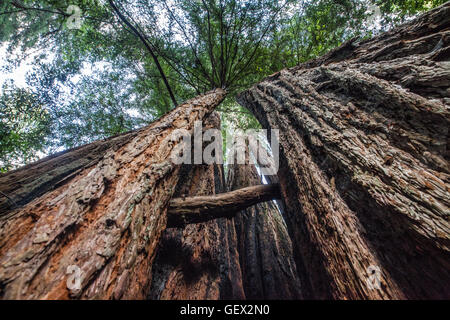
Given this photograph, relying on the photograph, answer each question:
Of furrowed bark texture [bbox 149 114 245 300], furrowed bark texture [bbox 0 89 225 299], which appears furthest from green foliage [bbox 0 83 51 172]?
furrowed bark texture [bbox 149 114 245 300]

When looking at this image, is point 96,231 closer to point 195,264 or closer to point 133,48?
point 195,264

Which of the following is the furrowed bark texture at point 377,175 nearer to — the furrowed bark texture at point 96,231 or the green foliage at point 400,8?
the furrowed bark texture at point 96,231

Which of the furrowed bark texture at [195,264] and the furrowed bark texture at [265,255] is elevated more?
the furrowed bark texture at [195,264]

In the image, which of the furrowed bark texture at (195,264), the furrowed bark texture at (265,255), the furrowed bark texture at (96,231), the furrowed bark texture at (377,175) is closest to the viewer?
the furrowed bark texture at (96,231)

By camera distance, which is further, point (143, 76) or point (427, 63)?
point (143, 76)

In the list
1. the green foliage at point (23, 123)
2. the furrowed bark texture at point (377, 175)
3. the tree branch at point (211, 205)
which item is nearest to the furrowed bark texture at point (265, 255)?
the furrowed bark texture at point (377, 175)

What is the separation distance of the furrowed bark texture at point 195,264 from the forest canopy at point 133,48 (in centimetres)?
325

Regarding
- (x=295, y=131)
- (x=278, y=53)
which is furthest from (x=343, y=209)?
(x=278, y=53)

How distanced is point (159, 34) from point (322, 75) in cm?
437

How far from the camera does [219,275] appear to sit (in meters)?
2.01

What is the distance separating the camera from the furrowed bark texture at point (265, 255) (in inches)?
102

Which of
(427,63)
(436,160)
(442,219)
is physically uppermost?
(427,63)

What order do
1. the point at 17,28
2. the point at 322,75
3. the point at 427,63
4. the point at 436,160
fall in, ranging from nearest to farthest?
the point at 436,160 < the point at 427,63 < the point at 322,75 < the point at 17,28
